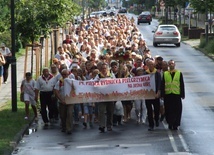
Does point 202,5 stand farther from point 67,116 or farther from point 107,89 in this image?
point 67,116

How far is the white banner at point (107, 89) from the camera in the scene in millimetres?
20078

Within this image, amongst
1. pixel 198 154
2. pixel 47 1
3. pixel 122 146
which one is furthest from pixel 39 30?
pixel 198 154

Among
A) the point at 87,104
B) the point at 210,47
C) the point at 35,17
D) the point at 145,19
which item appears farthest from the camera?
the point at 145,19

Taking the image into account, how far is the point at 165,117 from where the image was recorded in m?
20.4

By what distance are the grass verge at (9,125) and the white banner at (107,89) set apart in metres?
1.48

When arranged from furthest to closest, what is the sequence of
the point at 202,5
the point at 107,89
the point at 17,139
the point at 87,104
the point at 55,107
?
the point at 202,5 → the point at 55,107 → the point at 87,104 → the point at 107,89 → the point at 17,139

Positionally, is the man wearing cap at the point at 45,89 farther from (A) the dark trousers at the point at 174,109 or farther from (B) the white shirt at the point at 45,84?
(A) the dark trousers at the point at 174,109

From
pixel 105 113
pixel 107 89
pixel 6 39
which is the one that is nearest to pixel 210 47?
pixel 6 39

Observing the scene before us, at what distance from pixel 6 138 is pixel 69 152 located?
6.35 ft

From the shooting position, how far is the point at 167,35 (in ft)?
172

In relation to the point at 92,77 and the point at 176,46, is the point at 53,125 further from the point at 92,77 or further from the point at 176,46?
the point at 176,46

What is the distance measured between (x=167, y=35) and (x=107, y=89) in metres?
32.4

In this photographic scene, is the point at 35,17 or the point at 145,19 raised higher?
the point at 35,17

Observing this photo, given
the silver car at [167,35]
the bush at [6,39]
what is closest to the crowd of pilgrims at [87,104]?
the bush at [6,39]
